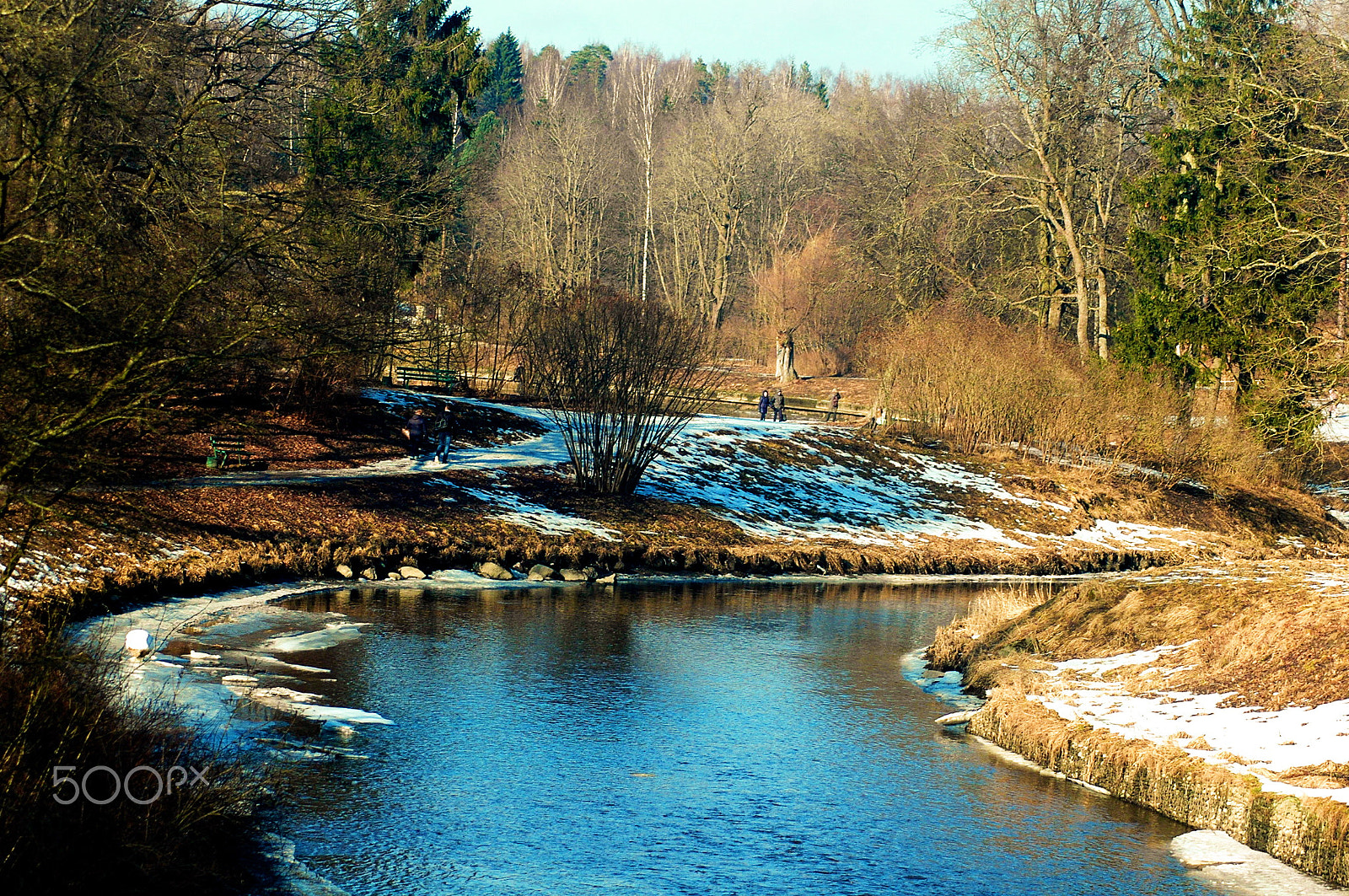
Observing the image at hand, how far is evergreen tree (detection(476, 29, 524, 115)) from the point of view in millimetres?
95812

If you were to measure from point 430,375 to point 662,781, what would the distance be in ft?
88.2

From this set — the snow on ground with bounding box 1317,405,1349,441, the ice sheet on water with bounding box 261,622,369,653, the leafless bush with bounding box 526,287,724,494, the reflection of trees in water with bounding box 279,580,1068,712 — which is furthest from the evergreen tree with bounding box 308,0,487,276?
the snow on ground with bounding box 1317,405,1349,441

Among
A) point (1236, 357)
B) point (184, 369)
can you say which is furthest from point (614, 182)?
point (184, 369)

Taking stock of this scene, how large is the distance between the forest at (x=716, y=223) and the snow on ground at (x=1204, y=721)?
747 cm

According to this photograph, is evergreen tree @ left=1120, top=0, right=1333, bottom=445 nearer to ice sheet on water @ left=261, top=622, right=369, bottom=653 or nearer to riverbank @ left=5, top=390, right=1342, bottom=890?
riverbank @ left=5, top=390, right=1342, bottom=890

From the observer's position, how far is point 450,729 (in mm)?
11008

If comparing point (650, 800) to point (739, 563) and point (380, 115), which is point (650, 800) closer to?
point (739, 563)

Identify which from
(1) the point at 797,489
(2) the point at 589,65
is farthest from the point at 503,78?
(1) the point at 797,489

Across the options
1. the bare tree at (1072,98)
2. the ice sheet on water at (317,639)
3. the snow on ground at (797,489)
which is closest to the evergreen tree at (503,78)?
the bare tree at (1072,98)

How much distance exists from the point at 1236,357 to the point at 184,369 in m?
32.2

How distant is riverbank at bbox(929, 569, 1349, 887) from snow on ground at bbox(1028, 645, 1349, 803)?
0.05 ft

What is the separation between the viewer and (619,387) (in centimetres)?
2466

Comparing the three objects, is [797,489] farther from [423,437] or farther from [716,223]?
[716,223]

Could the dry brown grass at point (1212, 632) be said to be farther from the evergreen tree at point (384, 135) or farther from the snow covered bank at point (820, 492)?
the snow covered bank at point (820, 492)
